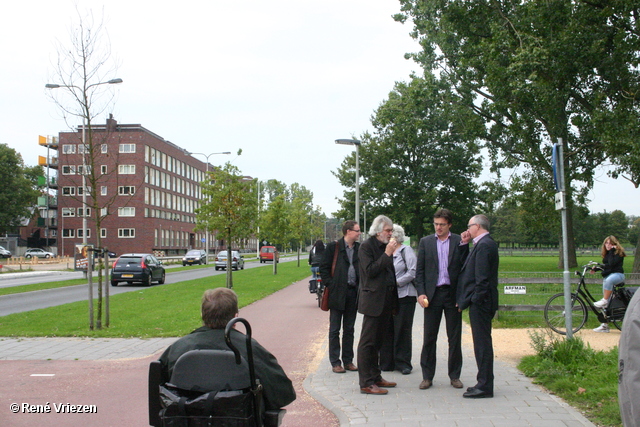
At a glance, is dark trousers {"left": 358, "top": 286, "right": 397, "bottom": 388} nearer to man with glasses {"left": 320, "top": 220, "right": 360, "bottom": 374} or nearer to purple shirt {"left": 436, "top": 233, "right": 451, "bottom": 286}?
purple shirt {"left": 436, "top": 233, "right": 451, "bottom": 286}

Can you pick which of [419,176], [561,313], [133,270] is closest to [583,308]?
[561,313]

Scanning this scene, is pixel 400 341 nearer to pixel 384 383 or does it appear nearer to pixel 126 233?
pixel 384 383

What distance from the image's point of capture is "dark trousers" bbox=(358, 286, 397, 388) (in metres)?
5.93

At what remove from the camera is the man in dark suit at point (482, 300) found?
5.71m

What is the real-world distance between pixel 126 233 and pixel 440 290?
241ft

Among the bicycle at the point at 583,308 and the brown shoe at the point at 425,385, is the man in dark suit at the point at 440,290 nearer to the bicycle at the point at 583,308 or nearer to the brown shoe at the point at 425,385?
the brown shoe at the point at 425,385

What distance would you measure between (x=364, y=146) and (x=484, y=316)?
130ft

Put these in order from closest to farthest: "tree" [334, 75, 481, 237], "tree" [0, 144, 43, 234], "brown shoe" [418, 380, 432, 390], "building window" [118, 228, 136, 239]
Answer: "brown shoe" [418, 380, 432, 390]
"tree" [334, 75, 481, 237]
"tree" [0, 144, 43, 234]
"building window" [118, 228, 136, 239]

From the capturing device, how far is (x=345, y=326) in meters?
7.02

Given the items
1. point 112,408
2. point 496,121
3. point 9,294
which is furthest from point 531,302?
point 9,294

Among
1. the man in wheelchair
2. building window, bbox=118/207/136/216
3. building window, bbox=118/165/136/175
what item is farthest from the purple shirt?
building window, bbox=118/207/136/216

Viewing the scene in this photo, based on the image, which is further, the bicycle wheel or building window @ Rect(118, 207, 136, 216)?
building window @ Rect(118, 207, 136, 216)

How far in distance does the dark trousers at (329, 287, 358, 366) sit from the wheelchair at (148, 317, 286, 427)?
167 inches

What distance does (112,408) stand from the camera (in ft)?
18.2
